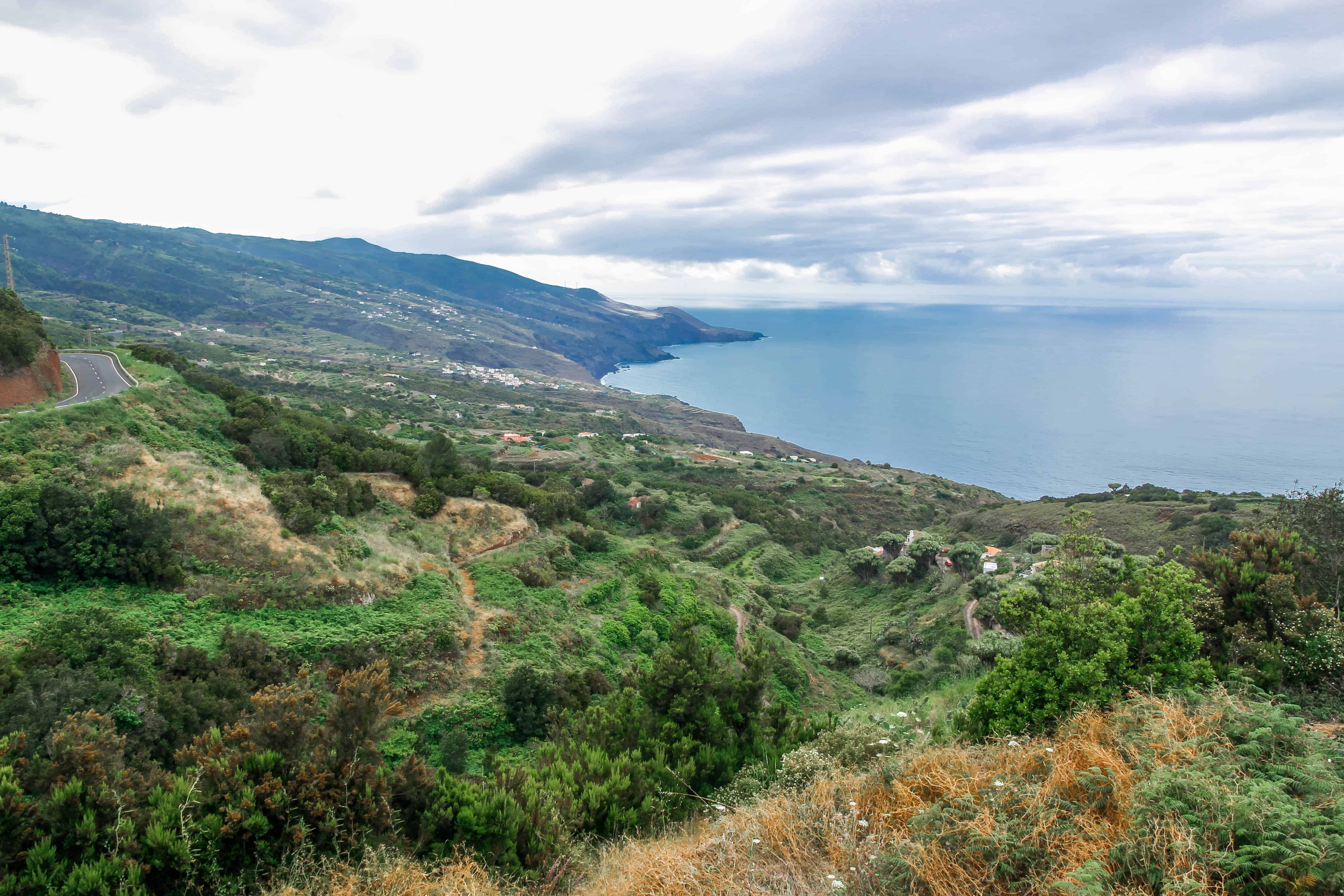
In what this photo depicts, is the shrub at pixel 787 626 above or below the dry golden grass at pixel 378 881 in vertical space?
below

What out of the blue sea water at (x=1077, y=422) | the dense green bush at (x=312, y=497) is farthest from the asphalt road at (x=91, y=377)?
the blue sea water at (x=1077, y=422)

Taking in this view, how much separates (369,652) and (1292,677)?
17.0m

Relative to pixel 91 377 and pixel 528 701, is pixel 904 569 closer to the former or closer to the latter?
pixel 528 701

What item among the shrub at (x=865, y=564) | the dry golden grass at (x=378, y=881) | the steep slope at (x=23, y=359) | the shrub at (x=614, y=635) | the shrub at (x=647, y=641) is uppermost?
the steep slope at (x=23, y=359)

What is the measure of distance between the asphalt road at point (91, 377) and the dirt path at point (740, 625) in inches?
904

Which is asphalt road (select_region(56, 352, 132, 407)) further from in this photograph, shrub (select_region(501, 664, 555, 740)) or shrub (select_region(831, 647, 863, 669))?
shrub (select_region(831, 647, 863, 669))

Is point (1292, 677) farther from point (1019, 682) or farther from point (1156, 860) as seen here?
point (1156, 860)

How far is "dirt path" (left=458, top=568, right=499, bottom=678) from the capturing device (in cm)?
1608


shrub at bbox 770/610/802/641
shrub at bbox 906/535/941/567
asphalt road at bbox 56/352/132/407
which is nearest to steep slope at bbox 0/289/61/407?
asphalt road at bbox 56/352/132/407

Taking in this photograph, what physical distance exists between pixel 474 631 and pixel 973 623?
2086 cm

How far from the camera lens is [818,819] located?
6664mm

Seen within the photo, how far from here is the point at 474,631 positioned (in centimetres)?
1744

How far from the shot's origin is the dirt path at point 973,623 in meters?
26.3

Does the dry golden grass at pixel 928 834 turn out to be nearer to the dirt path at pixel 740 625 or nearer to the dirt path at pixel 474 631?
the dirt path at pixel 474 631
